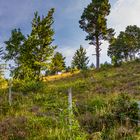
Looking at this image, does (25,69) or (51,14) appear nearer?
(25,69)

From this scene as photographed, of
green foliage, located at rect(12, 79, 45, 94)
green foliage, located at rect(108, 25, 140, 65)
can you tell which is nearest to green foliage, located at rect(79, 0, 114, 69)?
green foliage, located at rect(108, 25, 140, 65)

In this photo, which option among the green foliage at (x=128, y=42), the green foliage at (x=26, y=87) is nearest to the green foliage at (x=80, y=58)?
the green foliage at (x=128, y=42)

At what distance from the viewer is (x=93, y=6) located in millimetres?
63656

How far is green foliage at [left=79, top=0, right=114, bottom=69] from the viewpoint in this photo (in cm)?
6359

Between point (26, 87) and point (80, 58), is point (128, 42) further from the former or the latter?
point (26, 87)

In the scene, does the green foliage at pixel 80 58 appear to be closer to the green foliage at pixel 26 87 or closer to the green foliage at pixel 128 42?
the green foliage at pixel 128 42

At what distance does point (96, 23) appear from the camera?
209ft

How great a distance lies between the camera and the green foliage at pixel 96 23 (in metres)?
63.6

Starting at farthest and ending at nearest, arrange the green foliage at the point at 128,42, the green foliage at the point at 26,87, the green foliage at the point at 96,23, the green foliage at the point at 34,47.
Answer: the green foliage at the point at 128,42 → the green foliage at the point at 96,23 → the green foliage at the point at 34,47 → the green foliage at the point at 26,87

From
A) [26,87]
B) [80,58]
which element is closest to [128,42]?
[80,58]

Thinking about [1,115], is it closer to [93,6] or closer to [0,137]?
[0,137]

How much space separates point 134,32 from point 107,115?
210ft

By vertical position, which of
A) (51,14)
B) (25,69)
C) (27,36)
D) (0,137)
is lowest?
(0,137)

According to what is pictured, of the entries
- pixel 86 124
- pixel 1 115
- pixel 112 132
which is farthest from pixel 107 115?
pixel 1 115
